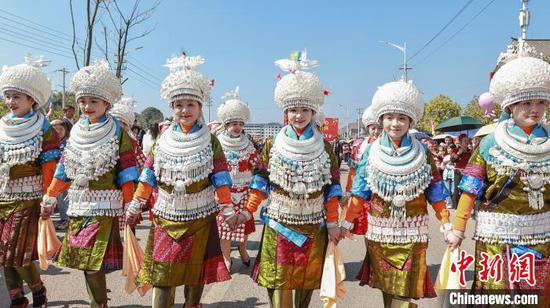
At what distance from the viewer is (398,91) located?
315cm

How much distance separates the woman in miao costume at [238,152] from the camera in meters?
5.62

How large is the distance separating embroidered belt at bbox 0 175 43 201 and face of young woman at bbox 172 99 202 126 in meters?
1.53

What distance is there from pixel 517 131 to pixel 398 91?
86cm

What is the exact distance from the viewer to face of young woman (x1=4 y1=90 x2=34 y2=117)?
12.4 ft

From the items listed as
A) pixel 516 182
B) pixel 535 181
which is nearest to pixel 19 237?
pixel 516 182

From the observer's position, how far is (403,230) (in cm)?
313

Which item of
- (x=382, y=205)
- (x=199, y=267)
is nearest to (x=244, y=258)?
(x=199, y=267)

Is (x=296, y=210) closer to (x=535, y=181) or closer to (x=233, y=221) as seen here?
(x=233, y=221)

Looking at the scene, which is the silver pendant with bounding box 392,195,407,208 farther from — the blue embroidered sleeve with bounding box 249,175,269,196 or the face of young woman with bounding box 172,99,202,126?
the face of young woman with bounding box 172,99,202,126

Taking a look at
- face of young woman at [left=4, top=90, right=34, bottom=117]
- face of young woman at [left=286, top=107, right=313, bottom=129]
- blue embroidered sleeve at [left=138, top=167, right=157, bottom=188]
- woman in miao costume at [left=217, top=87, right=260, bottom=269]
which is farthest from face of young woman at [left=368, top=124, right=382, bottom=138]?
face of young woman at [left=4, top=90, right=34, bottom=117]

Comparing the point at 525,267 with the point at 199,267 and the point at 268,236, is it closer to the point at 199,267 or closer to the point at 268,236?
the point at 268,236

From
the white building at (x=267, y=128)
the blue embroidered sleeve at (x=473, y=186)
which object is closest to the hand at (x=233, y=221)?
the white building at (x=267, y=128)

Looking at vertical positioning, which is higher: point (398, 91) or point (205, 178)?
point (398, 91)

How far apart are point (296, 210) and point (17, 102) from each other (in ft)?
8.80
